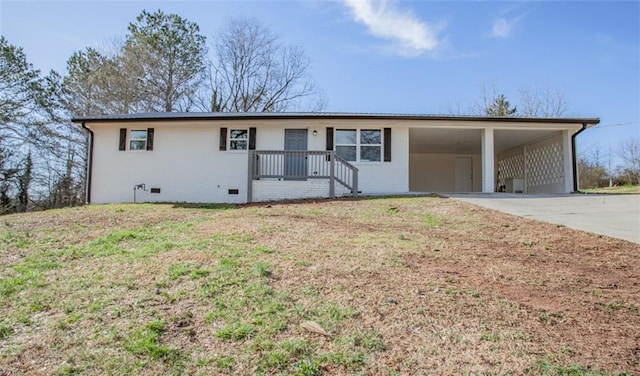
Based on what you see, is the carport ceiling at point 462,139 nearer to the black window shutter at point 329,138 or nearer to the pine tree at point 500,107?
the black window shutter at point 329,138

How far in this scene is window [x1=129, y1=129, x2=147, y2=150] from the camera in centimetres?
1233

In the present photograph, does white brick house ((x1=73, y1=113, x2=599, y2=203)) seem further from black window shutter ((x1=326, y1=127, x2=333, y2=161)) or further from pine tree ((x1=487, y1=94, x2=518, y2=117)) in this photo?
pine tree ((x1=487, y1=94, x2=518, y2=117))

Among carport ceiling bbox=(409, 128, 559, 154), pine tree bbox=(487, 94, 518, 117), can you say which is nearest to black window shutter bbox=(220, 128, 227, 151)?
carport ceiling bbox=(409, 128, 559, 154)

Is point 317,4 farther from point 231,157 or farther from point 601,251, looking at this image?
point 601,251

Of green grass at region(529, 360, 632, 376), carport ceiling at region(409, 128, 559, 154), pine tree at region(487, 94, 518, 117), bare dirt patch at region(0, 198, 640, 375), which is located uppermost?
pine tree at region(487, 94, 518, 117)

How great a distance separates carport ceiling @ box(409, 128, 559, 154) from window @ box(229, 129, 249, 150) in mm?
5602

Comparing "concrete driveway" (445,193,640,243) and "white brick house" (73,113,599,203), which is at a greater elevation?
"white brick house" (73,113,599,203)

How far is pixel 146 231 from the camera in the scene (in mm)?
5859

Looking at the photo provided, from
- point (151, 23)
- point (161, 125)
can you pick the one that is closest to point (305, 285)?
→ point (161, 125)

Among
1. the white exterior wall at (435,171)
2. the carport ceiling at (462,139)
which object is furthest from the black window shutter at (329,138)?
the white exterior wall at (435,171)

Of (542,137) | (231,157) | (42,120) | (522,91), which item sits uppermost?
(522,91)

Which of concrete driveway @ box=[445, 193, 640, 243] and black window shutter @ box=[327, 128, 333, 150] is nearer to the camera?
concrete driveway @ box=[445, 193, 640, 243]

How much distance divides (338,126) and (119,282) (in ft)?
30.7

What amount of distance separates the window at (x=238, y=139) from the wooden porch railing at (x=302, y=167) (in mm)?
1149
